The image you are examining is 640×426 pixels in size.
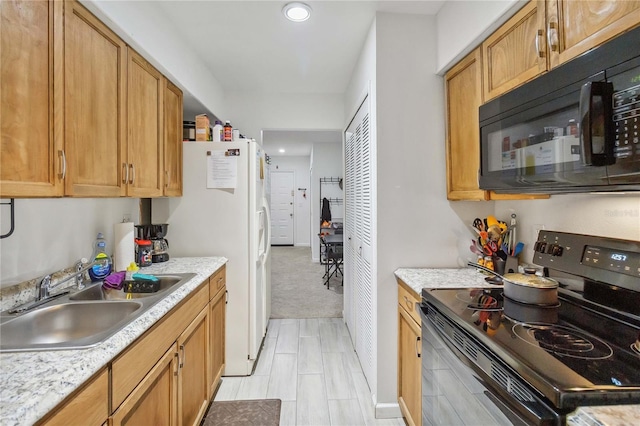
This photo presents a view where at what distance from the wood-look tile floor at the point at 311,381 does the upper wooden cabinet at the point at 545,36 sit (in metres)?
2.00

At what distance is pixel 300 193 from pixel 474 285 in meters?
7.38

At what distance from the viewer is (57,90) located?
3.67 ft

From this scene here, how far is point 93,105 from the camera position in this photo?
1347 mm

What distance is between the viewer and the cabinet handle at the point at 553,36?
3.67 ft

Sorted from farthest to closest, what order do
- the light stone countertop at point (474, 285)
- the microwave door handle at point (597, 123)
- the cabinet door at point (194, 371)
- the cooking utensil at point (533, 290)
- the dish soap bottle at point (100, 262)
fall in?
the dish soap bottle at point (100, 262)
the cabinet door at point (194, 371)
the cooking utensil at point (533, 290)
the microwave door handle at point (597, 123)
the light stone countertop at point (474, 285)

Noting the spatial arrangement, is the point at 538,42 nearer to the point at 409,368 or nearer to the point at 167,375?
the point at 409,368

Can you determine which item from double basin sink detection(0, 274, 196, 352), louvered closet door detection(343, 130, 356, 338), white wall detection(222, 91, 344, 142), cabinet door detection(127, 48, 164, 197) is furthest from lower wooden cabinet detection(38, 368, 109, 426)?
white wall detection(222, 91, 344, 142)

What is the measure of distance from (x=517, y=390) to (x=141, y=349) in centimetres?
121

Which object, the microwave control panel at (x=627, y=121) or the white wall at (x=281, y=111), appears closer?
the microwave control panel at (x=627, y=121)

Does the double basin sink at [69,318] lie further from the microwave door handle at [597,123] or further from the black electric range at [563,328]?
the microwave door handle at [597,123]

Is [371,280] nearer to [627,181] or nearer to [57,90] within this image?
[627,181]

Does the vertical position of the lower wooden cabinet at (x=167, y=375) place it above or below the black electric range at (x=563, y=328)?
below

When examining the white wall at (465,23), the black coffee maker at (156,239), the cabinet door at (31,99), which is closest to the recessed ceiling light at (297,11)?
the white wall at (465,23)

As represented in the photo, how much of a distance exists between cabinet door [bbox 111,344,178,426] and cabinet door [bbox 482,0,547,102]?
193 cm
